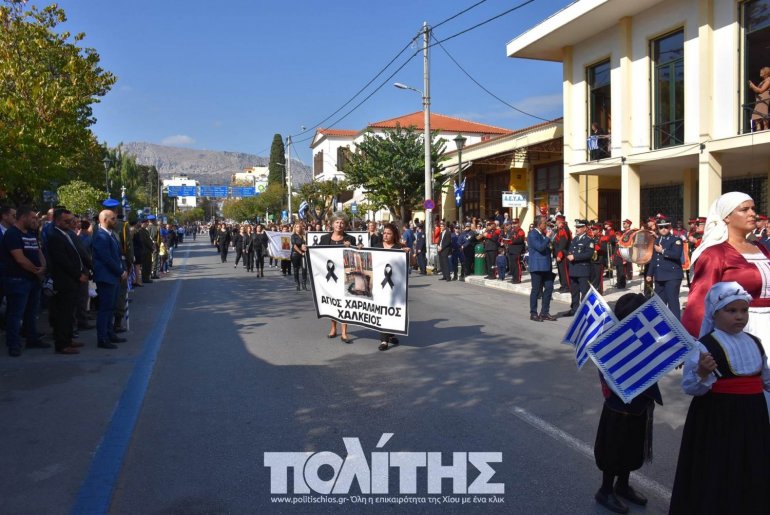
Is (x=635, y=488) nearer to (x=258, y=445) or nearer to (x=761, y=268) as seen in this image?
(x=761, y=268)

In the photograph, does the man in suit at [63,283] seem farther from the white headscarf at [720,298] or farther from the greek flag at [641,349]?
the white headscarf at [720,298]

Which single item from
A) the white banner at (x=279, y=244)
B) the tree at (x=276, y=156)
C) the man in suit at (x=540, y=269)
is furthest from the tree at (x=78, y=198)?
the tree at (x=276, y=156)

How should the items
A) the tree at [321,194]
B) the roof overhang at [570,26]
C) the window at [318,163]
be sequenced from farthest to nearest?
1. the window at [318,163]
2. the tree at [321,194]
3. the roof overhang at [570,26]

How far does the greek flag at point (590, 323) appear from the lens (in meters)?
3.79

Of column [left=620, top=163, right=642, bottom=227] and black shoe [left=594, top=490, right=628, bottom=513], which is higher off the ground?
column [left=620, top=163, right=642, bottom=227]

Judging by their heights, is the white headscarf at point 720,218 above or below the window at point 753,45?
below

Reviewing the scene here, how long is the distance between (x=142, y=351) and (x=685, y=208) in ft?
56.4

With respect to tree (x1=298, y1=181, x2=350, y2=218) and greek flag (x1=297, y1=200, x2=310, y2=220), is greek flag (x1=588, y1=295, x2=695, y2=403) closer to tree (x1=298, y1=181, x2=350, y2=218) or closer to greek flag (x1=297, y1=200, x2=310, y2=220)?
greek flag (x1=297, y1=200, x2=310, y2=220)

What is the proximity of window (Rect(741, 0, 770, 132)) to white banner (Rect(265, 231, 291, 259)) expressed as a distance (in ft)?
44.0

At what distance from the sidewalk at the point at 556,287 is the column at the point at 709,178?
2245 millimetres

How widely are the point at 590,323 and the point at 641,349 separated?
467 millimetres

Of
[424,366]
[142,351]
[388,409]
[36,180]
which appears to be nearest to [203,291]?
[36,180]

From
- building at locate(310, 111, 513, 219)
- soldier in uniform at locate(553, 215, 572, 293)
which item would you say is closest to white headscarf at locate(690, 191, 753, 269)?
soldier in uniform at locate(553, 215, 572, 293)

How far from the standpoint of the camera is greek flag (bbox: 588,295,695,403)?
338 centimetres
